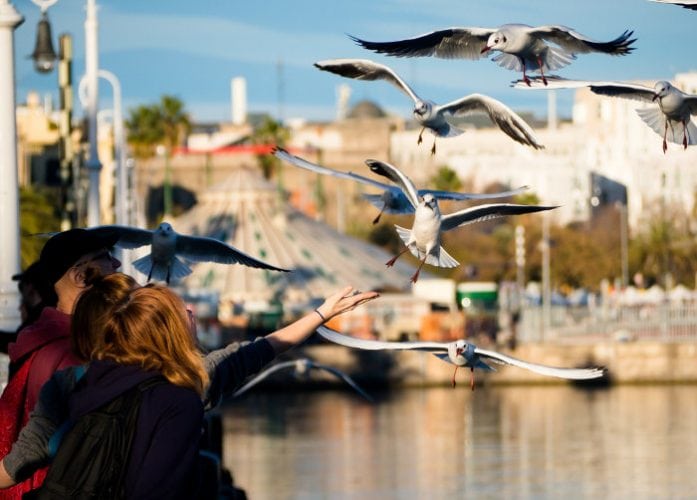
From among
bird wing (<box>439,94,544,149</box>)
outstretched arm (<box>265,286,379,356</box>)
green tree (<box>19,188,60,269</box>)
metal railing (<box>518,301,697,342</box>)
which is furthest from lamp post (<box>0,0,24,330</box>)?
metal railing (<box>518,301,697,342</box>)

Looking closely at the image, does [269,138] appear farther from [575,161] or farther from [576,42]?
[576,42]

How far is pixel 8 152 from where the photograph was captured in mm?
12469

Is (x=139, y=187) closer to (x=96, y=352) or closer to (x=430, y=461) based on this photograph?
(x=430, y=461)

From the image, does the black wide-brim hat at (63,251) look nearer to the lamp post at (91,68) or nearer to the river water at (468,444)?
the lamp post at (91,68)

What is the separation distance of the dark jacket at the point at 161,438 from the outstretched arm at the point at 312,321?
1.05m

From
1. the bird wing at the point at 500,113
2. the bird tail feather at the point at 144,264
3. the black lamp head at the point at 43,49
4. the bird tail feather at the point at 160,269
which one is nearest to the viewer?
the bird wing at the point at 500,113

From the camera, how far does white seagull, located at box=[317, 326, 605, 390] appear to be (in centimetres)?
593

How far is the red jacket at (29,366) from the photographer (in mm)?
5730

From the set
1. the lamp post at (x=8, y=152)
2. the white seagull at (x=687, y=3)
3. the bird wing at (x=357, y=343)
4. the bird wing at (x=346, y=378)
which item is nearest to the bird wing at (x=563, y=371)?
the bird wing at (x=357, y=343)

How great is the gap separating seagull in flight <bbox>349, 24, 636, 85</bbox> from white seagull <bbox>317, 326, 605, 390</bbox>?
88 cm

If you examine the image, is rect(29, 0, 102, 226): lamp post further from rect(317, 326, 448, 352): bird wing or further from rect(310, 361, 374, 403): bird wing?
rect(317, 326, 448, 352): bird wing

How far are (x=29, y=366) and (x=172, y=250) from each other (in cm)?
170

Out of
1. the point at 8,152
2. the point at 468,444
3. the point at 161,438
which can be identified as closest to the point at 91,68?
the point at 468,444

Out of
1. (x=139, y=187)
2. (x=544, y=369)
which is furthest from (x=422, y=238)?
(x=139, y=187)
